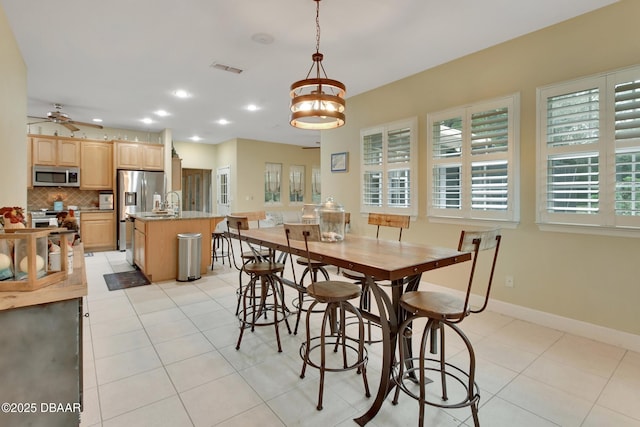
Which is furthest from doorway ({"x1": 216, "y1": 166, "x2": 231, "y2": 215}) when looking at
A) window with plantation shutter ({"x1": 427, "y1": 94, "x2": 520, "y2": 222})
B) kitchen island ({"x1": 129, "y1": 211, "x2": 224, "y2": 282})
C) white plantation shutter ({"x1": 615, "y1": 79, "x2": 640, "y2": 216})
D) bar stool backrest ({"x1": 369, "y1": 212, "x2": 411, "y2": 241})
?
white plantation shutter ({"x1": 615, "y1": 79, "x2": 640, "y2": 216})

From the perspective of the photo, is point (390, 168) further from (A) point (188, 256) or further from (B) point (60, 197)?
(B) point (60, 197)

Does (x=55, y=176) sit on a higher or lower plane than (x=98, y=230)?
higher

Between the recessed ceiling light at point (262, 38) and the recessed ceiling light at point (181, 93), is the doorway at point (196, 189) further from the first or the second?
Result: the recessed ceiling light at point (262, 38)

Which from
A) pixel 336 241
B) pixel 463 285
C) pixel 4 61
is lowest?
pixel 463 285

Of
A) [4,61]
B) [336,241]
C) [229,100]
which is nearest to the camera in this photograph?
[336,241]

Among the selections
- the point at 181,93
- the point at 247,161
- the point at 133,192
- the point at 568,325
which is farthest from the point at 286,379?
the point at 247,161

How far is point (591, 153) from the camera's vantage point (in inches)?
106

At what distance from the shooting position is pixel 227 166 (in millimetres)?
8891

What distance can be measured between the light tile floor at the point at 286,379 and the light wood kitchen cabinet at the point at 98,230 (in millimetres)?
4189

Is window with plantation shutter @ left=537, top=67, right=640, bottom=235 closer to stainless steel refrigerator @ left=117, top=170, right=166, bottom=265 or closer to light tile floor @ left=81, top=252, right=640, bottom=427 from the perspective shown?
light tile floor @ left=81, top=252, right=640, bottom=427

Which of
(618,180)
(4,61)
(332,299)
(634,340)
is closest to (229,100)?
(4,61)

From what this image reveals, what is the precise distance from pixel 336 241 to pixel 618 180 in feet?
7.75

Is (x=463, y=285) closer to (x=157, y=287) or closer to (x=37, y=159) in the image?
(x=157, y=287)

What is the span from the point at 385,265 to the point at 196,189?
9174 millimetres
